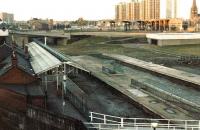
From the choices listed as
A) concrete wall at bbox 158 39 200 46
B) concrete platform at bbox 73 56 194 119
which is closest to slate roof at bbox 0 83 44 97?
concrete platform at bbox 73 56 194 119

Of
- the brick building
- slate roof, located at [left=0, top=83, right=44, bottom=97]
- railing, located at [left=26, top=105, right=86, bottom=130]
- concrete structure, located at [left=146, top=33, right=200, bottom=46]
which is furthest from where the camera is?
concrete structure, located at [left=146, top=33, right=200, bottom=46]

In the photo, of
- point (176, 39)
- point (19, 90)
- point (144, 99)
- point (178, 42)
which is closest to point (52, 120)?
point (19, 90)

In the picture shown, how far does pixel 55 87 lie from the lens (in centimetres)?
4188

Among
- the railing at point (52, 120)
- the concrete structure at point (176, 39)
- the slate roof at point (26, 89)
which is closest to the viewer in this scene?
the railing at point (52, 120)

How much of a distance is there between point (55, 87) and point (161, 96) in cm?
1153

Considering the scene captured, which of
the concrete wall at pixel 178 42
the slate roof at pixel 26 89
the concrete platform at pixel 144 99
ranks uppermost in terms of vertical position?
the concrete wall at pixel 178 42

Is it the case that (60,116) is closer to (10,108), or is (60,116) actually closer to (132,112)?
(10,108)

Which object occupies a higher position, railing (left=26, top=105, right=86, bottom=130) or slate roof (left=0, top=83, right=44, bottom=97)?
slate roof (left=0, top=83, right=44, bottom=97)

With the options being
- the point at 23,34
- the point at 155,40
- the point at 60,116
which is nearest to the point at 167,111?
the point at 60,116

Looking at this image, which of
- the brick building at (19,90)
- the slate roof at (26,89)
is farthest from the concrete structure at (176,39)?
the slate roof at (26,89)

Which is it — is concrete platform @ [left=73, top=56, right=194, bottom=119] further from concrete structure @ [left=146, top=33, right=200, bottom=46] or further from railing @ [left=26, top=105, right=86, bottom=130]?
concrete structure @ [left=146, top=33, right=200, bottom=46]

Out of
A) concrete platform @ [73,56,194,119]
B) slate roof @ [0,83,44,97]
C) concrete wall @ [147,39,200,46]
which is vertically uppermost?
concrete wall @ [147,39,200,46]

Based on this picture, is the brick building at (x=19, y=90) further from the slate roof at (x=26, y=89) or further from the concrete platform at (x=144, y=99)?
the concrete platform at (x=144, y=99)

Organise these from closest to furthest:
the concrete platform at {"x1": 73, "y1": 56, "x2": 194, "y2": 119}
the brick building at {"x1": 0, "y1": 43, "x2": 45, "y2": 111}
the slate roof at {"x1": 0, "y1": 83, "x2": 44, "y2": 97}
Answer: the brick building at {"x1": 0, "y1": 43, "x2": 45, "y2": 111} < the slate roof at {"x1": 0, "y1": 83, "x2": 44, "y2": 97} < the concrete platform at {"x1": 73, "y1": 56, "x2": 194, "y2": 119}
